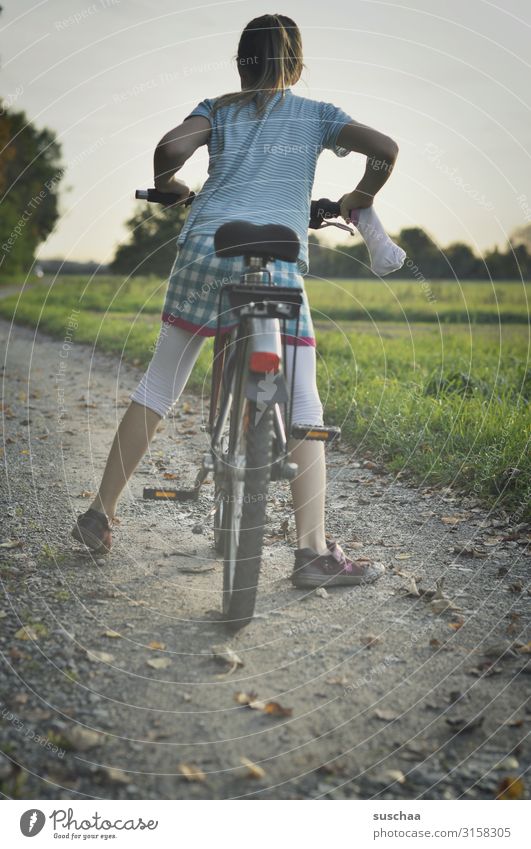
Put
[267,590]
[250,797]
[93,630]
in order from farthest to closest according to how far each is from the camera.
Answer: [267,590] < [93,630] < [250,797]

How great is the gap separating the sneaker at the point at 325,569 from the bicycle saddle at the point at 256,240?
3.78 feet

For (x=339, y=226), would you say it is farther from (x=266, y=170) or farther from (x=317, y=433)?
(x=317, y=433)

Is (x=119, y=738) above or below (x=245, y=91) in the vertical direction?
below

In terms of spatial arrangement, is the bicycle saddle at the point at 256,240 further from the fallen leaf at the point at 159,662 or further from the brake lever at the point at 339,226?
the fallen leaf at the point at 159,662

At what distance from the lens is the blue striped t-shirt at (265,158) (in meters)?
2.87

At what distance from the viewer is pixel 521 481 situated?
4285 mm

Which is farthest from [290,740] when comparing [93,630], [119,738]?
[93,630]

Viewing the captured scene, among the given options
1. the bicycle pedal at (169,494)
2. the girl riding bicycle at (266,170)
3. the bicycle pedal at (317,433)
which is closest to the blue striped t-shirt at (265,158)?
the girl riding bicycle at (266,170)

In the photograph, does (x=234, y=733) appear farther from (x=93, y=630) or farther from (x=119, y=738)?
(x=93, y=630)

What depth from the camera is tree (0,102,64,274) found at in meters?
25.9

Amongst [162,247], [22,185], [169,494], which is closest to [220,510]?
[169,494]

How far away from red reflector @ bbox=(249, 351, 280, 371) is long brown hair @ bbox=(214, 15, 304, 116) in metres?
0.85

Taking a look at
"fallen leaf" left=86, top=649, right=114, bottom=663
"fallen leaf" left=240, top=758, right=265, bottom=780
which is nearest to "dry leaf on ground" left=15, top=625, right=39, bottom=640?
"fallen leaf" left=86, top=649, right=114, bottom=663

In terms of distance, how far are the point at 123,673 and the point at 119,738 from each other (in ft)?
1.20
